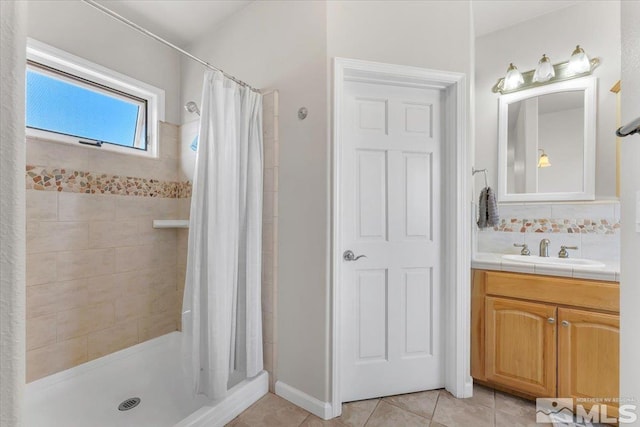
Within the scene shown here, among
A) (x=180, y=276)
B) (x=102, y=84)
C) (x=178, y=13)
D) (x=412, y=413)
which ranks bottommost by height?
(x=412, y=413)

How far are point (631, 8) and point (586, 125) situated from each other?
156cm

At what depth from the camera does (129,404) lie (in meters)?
1.63

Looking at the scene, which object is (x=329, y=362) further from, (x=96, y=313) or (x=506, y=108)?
(x=506, y=108)

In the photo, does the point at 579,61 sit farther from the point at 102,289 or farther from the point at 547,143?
the point at 102,289

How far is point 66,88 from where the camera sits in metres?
1.87

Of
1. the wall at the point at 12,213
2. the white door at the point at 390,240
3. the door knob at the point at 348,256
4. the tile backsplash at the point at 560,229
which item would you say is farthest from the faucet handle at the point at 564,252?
the wall at the point at 12,213

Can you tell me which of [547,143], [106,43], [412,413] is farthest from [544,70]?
[106,43]

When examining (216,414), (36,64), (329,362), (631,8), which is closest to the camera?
(631,8)

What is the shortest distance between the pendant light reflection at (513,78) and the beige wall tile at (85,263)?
A: 3312mm

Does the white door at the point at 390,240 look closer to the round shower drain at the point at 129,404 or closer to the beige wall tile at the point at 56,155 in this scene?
the round shower drain at the point at 129,404

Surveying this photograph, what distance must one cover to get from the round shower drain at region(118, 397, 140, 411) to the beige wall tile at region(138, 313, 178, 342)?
0.56 meters

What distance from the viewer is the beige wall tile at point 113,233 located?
189cm

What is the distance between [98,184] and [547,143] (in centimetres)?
335

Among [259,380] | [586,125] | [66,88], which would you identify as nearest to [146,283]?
[259,380]
